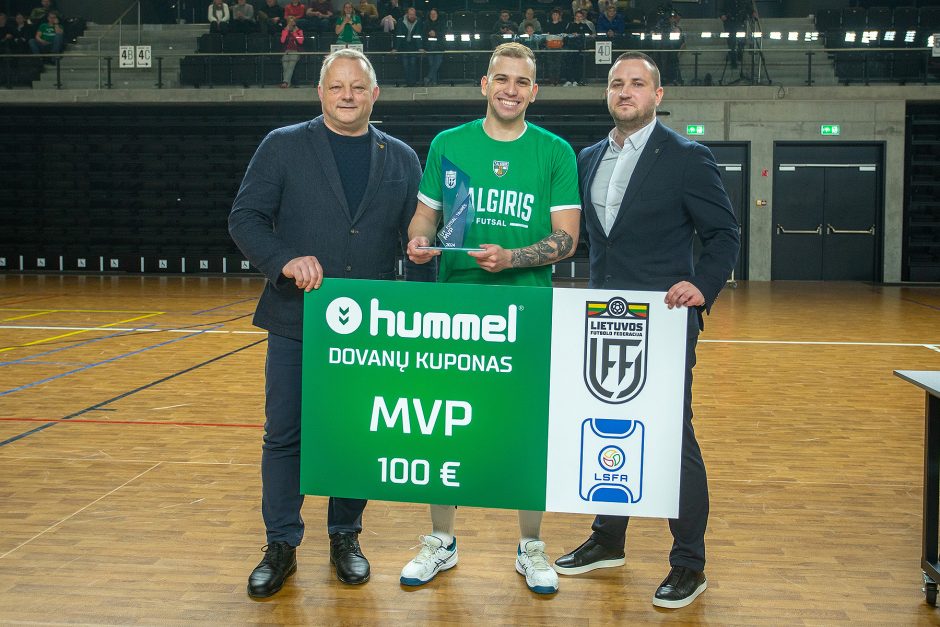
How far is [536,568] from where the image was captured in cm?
288

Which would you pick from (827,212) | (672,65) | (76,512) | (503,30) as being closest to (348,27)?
(503,30)

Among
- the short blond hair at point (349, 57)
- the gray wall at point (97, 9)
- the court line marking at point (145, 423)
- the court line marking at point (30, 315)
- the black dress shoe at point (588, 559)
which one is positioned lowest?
the black dress shoe at point (588, 559)

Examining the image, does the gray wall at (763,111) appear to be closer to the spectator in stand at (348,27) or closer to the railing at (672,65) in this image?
the railing at (672,65)

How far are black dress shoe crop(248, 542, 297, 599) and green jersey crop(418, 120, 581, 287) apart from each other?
1092mm

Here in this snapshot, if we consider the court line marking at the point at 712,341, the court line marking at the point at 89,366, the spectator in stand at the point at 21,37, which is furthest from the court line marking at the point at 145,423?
the spectator in stand at the point at 21,37

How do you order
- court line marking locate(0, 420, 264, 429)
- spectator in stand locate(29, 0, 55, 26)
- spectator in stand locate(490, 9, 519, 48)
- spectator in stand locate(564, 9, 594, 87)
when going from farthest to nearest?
spectator in stand locate(29, 0, 55, 26), spectator in stand locate(490, 9, 519, 48), spectator in stand locate(564, 9, 594, 87), court line marking locate(0, 420, 264, 429)

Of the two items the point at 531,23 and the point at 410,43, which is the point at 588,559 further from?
the point at 410,43

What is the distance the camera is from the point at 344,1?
65.1 feet

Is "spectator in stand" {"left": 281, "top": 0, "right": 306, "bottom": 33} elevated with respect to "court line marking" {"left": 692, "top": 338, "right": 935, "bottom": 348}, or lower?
elevated

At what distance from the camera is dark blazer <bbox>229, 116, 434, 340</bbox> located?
115 inches

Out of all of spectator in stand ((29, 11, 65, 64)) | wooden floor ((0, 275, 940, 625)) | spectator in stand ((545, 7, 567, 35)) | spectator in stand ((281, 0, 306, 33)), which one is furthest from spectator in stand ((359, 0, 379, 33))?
wooden floor ((0, 275, 940, 625))

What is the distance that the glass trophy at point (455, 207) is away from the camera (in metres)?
2.81

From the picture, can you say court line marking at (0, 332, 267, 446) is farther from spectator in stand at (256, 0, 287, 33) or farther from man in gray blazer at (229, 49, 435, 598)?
spectator in stand at (256, 0, 287, 33)

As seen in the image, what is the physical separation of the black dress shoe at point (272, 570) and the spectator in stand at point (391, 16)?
608 inches
